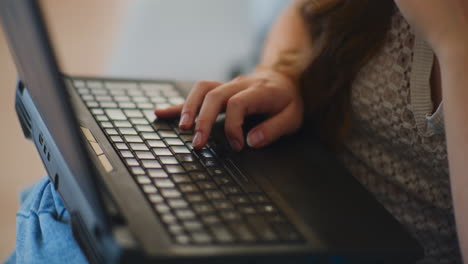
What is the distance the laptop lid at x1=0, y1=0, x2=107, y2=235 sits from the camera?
1.13 ft

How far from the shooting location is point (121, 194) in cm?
45

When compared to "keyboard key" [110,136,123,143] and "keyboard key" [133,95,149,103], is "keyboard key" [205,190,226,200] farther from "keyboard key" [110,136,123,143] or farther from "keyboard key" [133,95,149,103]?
"keyboard key" [133,95,149,103]

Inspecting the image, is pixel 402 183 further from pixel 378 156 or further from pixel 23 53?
pixel 23 53

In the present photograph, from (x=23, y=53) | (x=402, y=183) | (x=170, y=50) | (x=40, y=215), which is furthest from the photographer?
(x=170, y=50)

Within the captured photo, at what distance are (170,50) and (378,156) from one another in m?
1.00

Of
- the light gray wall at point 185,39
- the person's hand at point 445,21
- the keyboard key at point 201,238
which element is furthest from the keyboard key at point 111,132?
the light gray wall at point 185,39

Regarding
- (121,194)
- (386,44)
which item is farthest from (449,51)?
(121,194)

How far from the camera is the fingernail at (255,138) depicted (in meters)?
0.60

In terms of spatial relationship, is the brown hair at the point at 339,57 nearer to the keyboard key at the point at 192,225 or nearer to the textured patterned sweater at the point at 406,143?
the textured patterned sweater at the point at 406,143

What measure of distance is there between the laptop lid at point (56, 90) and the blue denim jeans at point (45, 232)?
0.07m

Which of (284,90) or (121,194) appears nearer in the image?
(121,194)

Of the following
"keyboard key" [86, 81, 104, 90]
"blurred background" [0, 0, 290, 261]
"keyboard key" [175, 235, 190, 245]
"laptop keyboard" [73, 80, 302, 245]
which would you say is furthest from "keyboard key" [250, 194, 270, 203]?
"blurred background" [0, 0, 290, 261]

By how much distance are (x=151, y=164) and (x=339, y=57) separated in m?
0.31

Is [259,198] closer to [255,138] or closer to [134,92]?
[255,138]
